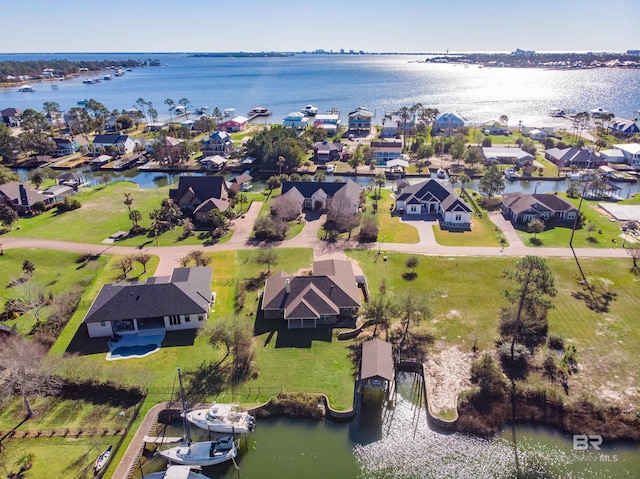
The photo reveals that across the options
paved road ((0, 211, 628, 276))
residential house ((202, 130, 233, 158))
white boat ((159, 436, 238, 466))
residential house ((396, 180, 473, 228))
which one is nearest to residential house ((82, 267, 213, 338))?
paved road ((0, 211, 628, 276))

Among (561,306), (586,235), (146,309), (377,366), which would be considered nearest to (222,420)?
(377,366)

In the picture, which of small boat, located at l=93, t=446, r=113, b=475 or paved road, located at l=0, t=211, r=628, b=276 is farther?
paved road, located at l=0, t=211, r=628, b=276

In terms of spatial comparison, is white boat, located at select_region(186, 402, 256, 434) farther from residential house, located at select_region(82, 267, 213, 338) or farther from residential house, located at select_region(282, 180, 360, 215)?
residential house, located at select_region(282, 180, 360, 215)

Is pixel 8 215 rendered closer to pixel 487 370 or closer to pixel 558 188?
pixel 487 370

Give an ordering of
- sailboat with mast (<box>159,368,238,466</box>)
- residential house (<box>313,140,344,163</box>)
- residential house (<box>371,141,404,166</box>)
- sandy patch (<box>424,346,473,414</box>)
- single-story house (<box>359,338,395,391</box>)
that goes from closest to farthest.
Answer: sailboat with mast (<box>159,368,238,466</box>) → sandy patch (<box>424,346,473,414</box>) → single-story house (<box>359,338,395,391</box>) → residential house (<box>371,141,404,166</box>) → residential house (<box>313,140,344,163</box>)

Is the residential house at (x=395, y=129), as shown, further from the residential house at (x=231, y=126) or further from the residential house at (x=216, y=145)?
the residential house at (x=216, y=145)

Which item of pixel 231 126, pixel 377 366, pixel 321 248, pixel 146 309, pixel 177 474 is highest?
pixel 231 126

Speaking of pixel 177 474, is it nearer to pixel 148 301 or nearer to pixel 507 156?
pixel 148 301
